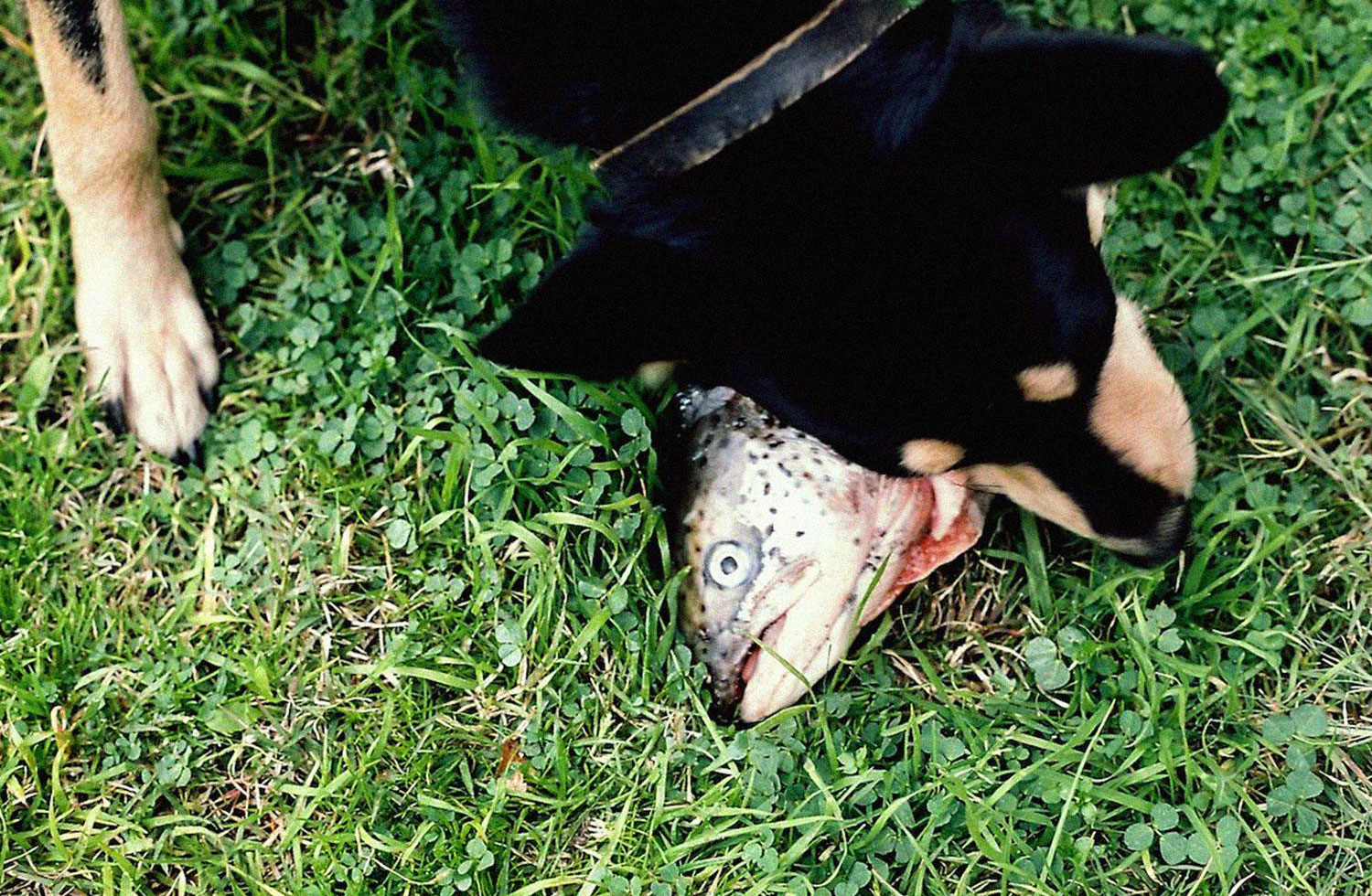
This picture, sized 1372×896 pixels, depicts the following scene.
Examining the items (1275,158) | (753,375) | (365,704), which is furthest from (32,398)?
(1275,158)

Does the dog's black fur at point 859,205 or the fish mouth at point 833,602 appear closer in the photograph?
the dog's black fur at point 859,205

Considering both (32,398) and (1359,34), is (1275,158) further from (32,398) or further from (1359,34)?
(32,398)

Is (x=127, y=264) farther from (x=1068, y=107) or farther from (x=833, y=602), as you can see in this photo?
(x=1068, y=107)

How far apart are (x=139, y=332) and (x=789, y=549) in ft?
4.50

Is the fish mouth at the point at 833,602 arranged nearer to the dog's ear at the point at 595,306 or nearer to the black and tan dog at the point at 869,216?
the black and tan dog at the point at 869,216

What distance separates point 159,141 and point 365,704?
137 cm

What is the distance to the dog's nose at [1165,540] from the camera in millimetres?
2309

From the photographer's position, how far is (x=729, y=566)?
7.98 feet

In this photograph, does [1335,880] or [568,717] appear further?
[568,717]

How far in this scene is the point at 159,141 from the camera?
9.90 ft

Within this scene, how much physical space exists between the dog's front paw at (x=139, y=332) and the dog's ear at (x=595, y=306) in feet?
3.66

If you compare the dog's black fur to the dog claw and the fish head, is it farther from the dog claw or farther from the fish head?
the dog claw

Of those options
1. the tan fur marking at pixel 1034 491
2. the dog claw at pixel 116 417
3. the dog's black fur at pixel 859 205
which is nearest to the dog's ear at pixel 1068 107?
the dog's black fur at pixel 859 205

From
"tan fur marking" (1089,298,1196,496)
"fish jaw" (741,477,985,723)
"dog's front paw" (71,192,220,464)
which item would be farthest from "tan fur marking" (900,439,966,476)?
"dog's front paw" (71,192,220,464)
